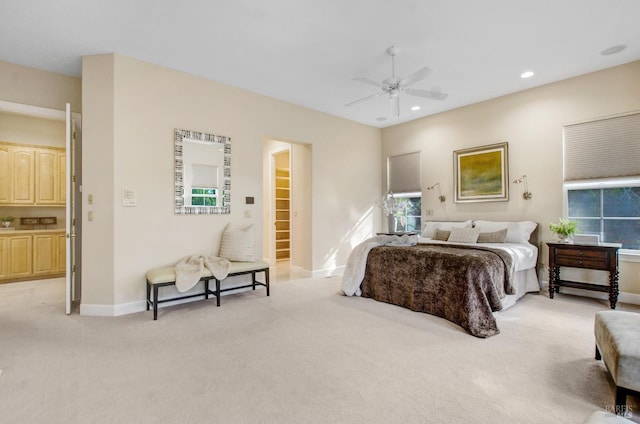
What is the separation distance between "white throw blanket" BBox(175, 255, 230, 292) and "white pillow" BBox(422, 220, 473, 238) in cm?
353

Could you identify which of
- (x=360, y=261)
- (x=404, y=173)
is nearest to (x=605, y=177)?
(x=404, y=173)

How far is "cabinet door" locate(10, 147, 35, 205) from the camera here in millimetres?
5164

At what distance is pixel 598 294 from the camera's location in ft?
13.4

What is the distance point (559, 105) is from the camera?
439cm

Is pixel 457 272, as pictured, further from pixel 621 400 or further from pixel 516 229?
pixel 516 229

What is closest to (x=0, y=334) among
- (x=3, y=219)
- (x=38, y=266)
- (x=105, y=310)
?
(x=105, y=310)

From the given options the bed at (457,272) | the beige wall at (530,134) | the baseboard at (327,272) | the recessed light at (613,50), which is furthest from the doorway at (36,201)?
the recessed light at (613,50)

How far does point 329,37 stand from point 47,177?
5.64 metres

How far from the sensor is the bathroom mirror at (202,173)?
4.00 meters

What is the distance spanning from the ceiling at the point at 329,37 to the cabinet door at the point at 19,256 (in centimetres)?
310

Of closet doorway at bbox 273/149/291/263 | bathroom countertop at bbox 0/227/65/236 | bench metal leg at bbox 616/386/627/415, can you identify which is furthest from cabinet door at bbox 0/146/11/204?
bench metal leg at bbox 616/386/627/415

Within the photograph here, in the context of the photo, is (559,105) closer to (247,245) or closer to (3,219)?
(247,245)

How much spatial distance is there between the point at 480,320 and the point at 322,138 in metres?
4.02

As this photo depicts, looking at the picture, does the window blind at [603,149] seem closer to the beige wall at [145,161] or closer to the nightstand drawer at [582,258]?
the nightstand drawer at [582,258]
